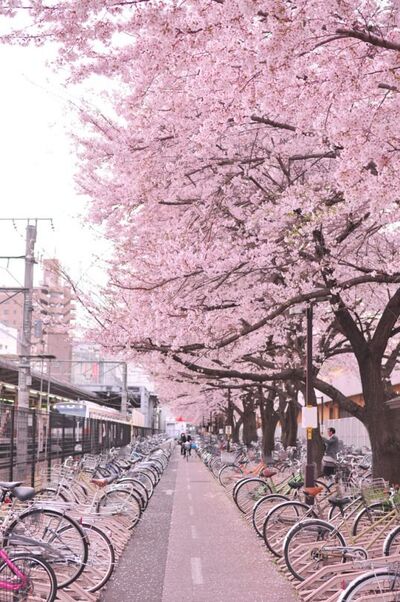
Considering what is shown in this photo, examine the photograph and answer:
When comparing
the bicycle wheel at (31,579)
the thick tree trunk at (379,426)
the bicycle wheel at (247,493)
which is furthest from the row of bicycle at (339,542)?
the bicycle wheel at (31,579)

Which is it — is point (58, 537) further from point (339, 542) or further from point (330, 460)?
point (330, 460)

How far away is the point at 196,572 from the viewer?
29.4 feet

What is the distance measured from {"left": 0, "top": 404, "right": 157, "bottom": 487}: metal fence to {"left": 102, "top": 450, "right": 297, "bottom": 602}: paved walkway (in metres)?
2.88

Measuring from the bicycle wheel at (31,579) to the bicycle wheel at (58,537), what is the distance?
0.70ft

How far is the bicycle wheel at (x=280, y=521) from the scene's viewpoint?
10.2m

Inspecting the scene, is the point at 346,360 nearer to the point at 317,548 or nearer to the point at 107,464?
the point at 107,464

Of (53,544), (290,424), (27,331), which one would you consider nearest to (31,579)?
(53,544)

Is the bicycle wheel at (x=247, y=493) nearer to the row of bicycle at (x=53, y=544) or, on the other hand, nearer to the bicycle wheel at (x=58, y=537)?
the row of bicycle at (x=53, y=544)

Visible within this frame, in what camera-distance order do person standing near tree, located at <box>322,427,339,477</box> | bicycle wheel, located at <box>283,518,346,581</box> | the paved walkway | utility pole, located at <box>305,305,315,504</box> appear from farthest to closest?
person standing near tree, located at <box>322,427,339,477</box> → utility pole, located at <box>305,305,315,504</box> → bicycle wheel, located at <box>283,518,346,581</box> → the paved walkway

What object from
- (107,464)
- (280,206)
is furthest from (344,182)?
(107,464)

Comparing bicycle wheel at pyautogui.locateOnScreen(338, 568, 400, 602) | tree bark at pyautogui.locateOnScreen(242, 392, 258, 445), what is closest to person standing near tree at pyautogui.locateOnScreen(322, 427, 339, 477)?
bicycle wheel at pyautogui.locateOnScreen(338, 568, 400, 602)

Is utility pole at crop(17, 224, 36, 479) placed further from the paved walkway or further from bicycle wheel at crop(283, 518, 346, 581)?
bicycle wheel at crop(283, 518, 346, 581)

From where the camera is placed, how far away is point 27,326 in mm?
20484

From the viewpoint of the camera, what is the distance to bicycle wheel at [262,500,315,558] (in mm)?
10189
